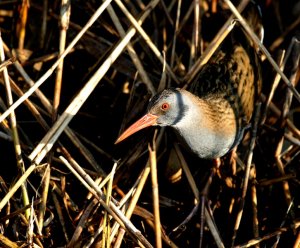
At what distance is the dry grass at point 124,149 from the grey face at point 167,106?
0.79ft

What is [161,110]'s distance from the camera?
12.0 ft

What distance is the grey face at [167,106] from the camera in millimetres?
3637

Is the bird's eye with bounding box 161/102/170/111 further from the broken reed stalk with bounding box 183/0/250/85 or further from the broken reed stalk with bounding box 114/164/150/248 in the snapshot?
the broken reed stalk with bounding box 183/0/250/85

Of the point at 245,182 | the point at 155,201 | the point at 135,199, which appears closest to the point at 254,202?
the point at 245,182

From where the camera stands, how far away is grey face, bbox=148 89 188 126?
3637 mm

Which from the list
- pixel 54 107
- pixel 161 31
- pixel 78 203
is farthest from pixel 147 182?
pixel 161 31

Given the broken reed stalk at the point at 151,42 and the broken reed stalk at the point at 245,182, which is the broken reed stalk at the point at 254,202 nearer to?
the broken reed stalk at the point at 245,182

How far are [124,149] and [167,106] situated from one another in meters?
0.66

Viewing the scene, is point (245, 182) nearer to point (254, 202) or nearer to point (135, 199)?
point (254, 202)

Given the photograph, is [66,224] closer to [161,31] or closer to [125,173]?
[125,173]

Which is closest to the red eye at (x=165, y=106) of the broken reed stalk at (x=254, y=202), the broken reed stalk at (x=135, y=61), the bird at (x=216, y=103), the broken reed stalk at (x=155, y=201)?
the bird at (x=216, y=103)

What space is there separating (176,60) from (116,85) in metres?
0.48

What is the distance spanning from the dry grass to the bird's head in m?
0.22

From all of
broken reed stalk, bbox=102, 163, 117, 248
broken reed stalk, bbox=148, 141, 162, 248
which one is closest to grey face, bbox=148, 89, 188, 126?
broken reed stalk, bbox=148, 141, 162, 248
